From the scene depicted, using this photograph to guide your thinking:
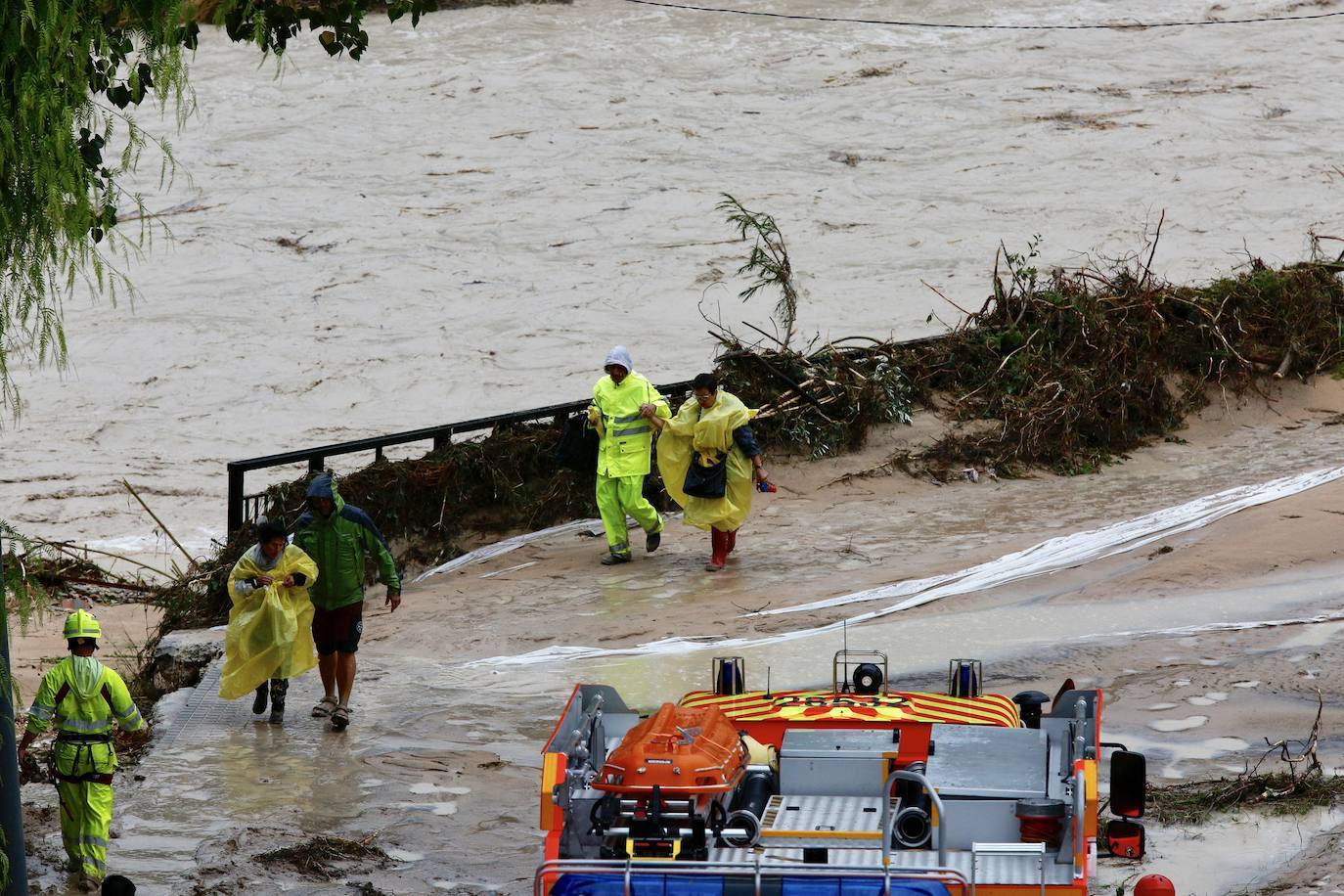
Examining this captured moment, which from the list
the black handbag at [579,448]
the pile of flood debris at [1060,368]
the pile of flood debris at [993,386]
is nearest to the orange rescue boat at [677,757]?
the black handbag at [579,448]

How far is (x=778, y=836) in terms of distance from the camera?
7.28 m

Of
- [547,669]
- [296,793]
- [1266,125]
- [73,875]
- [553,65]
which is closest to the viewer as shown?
[73,875]

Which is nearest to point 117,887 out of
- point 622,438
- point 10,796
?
point 10,796

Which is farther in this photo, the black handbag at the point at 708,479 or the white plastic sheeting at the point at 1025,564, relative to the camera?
the black handbag at the point at 708,479

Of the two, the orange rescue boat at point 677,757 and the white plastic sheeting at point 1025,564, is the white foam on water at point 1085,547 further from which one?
the orange rescue boat at point 677,757

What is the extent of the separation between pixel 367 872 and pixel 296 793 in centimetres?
124

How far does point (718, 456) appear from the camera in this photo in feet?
45.9

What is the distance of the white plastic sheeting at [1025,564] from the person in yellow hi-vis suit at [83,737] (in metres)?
3.96

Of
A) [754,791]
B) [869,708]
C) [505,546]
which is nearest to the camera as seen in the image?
[754,791]

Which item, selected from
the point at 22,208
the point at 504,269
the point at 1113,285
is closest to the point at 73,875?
the point at 22,208

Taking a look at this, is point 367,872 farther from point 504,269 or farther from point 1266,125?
point 1266,125

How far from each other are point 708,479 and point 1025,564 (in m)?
2.51

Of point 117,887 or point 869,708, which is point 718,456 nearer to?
point 869,708

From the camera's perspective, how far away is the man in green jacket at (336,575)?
35.7 feet
